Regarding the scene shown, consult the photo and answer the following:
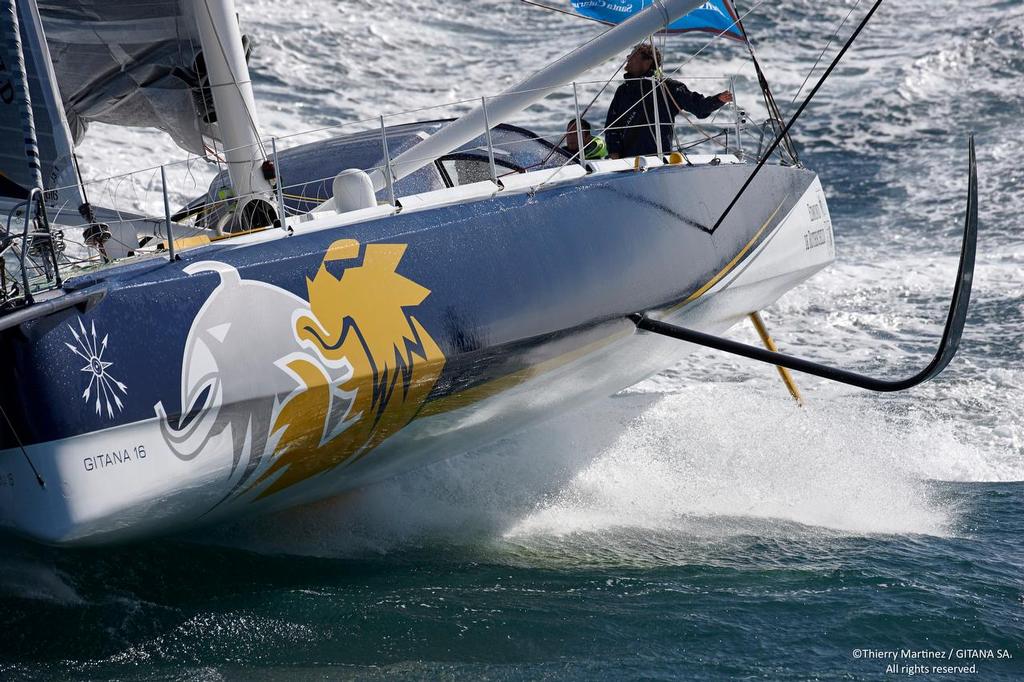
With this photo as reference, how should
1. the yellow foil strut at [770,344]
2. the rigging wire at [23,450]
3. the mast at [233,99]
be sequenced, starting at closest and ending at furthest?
the rigging wire at [23,450], the mast at [233,99], the yellow foil strut at [770,344]

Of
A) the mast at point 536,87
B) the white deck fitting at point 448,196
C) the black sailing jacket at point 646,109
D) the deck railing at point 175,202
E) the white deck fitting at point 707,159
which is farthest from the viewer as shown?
the black sailing jacket at point 646,109

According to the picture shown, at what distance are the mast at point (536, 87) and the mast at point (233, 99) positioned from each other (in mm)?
591

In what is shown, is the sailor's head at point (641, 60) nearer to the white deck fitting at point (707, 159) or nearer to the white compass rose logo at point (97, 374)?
the white deck fitting at point (707, 159)

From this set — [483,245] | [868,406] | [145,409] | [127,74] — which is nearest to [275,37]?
[127,74]

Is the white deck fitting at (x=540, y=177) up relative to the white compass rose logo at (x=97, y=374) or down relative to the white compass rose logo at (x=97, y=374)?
up

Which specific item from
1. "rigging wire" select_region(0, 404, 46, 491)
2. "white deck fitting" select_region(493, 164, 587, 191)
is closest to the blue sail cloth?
"white deck fitting" select_region(493, 164, 587, 191)

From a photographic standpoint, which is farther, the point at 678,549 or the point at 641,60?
the point at 641,60

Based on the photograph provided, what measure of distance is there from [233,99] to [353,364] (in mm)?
1664

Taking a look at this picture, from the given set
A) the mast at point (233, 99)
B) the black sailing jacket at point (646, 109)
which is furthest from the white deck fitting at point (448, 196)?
the black sailing jacket at point (646, 109)

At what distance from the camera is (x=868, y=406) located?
6898mm

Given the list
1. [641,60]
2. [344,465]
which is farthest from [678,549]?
[641,60]

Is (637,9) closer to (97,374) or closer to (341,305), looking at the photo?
(341,305)

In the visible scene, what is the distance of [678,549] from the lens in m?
4.88

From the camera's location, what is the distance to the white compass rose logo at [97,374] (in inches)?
141
